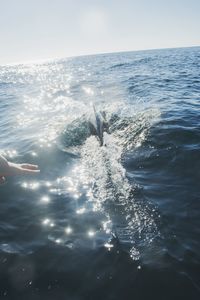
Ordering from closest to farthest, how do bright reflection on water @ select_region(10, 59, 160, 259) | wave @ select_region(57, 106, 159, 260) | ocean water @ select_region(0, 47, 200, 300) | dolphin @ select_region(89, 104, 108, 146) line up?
ocean water @ select_region(0, 47, 200, 300), wave @ select_region(57, 106, 159, 260), bright reflection on water @ select_region(10, 59, 160, 259), dolphin @ select_region(89, 104, 108, 146)

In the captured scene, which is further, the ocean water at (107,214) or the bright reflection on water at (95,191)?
the bright reflection on water at (95,191)

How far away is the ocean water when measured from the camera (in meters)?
4.70

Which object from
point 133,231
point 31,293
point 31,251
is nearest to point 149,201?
point 133,231

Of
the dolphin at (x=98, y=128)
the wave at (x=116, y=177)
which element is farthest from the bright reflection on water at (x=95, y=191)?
the dolphin at (x=98, y=128)

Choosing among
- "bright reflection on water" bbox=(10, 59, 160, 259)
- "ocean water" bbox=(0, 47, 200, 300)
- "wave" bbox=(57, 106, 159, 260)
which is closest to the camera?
"ocean water" bbox=(0, 47, 200, 300)

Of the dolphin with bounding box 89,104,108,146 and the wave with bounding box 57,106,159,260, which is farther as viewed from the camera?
the dolphin with bounding box 89,104,108,146

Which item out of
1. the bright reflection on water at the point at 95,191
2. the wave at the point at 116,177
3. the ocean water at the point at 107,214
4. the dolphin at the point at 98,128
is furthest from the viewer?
the dolphin at the point at 98,128

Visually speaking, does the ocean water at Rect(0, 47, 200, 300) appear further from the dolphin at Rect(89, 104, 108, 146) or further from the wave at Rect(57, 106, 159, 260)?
the dolphin at Rect(89, 104, 108, 146)

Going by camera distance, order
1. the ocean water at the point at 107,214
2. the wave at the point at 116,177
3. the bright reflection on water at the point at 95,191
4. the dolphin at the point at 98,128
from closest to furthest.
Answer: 1. the ocean water at the point at 107,214
2. the wave at the point at 116,177
3. the bright reflection on water at the point at 95,191
4. the dolphin at the point at 98,128

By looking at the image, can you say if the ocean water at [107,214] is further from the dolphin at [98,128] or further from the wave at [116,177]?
the dolphin at [98,128]

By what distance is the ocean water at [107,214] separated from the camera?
4699 millimetres

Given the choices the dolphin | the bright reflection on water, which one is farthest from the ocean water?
the dolphin

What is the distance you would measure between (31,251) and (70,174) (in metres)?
3.53

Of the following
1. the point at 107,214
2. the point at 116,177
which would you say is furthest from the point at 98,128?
the point at 107,214
